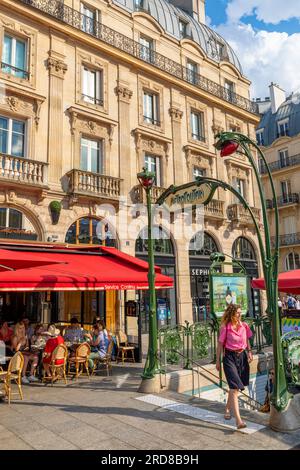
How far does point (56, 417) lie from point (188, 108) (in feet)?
59.4

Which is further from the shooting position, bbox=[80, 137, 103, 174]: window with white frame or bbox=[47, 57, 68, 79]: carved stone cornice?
bbox=[80, 137, 103, 174]: window with white frame

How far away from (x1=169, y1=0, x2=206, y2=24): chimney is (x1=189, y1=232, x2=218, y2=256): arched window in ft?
49.0

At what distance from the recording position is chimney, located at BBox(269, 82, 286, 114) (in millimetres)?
38094

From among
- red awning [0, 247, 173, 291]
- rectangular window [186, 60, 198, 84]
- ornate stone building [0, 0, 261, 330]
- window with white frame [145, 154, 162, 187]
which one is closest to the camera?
red awning [0, 247, 173, 291]

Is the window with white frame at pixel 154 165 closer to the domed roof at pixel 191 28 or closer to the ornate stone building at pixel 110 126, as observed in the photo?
the ornate stone building at pixel 110 126

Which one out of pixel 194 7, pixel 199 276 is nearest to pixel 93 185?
pixel 199 276

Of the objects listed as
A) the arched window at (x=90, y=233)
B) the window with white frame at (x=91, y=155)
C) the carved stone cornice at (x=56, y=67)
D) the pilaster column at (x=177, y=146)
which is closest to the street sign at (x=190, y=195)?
the arched window at (x=90, y=233)

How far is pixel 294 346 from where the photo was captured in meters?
7.57

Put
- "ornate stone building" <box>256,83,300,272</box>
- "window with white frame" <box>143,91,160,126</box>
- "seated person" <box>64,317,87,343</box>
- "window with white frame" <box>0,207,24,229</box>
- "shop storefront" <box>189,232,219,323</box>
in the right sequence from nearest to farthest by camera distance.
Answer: "seated person" <box>64,317,87,343</box> < "window with white frame" <box>0,207,24,229</box> < "window with white frame" <box>143,91,160,126</box> < "shop storefront" <box>189,232,219,323</box> < "ornate stone building" <box>256,83,300,272</box>

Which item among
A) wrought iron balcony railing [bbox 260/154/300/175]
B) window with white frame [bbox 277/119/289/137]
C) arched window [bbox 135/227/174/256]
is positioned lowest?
arched window [bbox 135/227/174/256]

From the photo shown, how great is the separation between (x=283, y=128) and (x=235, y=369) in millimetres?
34957

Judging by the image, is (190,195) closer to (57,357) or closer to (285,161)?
(57,357)

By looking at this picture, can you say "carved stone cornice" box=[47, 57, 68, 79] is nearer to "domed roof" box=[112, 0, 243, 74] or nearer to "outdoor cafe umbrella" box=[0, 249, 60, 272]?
"domed roof" box=[112, 0, 243, 74]

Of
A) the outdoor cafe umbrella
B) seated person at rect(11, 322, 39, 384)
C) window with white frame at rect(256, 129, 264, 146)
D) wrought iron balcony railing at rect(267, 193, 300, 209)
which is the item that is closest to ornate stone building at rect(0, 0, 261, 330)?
the outdoor cafe umbrella
